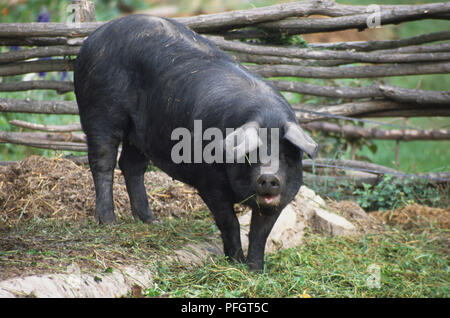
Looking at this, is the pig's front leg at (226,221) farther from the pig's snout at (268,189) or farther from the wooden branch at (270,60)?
the wooden branch at (270,60)

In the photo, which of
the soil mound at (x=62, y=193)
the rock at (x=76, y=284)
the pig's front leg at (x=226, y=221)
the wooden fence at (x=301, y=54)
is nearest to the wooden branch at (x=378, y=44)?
the wooden fence at (x=301, y=54)

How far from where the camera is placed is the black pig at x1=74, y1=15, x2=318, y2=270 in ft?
11.3

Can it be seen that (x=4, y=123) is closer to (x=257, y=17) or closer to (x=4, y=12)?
(x=4, y=12)

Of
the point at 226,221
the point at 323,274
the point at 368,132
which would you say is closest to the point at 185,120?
the point at 226,221

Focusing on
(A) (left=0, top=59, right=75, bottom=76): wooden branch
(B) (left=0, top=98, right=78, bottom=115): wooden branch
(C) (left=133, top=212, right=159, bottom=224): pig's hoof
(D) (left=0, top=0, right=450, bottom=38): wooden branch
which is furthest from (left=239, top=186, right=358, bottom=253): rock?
(A) (left=0, top=59, right=75, bottom=76): wooden branch

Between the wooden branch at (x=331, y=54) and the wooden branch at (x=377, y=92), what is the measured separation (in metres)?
0.30

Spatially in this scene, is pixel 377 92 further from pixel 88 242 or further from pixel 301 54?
pixel 88 242

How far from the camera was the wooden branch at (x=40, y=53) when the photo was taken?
17.4 feet

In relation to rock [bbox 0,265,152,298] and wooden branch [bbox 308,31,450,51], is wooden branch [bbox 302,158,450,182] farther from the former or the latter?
rock [bbox 0,265,152,298]

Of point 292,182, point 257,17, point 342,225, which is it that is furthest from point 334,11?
point 292,182

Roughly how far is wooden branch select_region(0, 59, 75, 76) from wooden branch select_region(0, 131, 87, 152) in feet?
2.05

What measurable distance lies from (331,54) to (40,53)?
2679 mm

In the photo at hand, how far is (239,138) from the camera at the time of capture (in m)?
3.30
